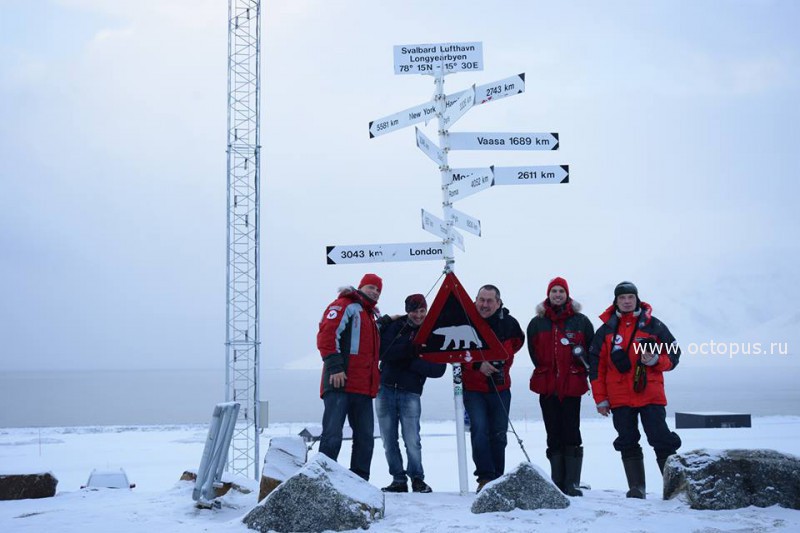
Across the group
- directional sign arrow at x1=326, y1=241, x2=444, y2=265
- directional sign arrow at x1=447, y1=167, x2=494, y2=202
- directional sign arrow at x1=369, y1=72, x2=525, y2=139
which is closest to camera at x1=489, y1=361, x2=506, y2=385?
directional sign arrow at x1=326, y1=241, x2=444, y2=265

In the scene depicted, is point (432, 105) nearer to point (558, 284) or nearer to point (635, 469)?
point (558, 284)

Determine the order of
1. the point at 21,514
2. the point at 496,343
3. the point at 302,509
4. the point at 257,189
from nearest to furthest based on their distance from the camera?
the point at 302,509 → the point at 21,514 → the point at 496,343 → the point at 257,189

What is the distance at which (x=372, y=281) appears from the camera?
5.41 meters

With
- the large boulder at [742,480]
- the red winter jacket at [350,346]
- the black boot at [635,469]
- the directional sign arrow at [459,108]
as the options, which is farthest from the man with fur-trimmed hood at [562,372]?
the directional sign arrow at [459,108]

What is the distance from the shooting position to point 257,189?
1552 cm

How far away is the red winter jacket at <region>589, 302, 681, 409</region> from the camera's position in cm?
500

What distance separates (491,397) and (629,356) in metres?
1.06

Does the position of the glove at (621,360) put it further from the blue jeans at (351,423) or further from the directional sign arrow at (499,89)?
the directional sign arrow at (499,89)

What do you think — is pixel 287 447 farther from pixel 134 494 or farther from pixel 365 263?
pixel 365 263

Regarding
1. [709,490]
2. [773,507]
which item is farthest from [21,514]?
[773,507]

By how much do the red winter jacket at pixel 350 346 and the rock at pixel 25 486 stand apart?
2.25 meters

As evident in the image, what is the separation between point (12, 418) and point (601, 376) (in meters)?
53.0

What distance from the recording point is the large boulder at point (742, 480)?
13.3 ft

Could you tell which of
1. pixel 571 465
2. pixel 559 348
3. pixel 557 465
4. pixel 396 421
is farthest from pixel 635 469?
pixel 396 421
